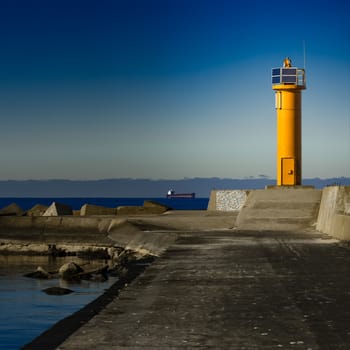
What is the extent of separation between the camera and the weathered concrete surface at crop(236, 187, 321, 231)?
29.3 meters

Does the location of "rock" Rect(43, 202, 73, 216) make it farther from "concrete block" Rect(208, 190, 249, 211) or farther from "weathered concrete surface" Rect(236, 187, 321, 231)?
"weathered concrete surface" Rect(236, 187, 321, 231)

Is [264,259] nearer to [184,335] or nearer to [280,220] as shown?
[184,335]

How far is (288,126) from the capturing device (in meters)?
38.1

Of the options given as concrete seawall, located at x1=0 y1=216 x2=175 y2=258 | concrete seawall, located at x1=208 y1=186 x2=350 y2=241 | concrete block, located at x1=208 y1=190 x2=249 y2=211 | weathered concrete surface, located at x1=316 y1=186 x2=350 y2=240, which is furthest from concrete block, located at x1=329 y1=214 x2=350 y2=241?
concrete block, located at x1=208 y1=190 x2=249 y2=211

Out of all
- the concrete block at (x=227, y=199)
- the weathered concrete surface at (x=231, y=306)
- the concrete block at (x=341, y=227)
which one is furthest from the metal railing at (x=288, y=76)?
the weathered concrete surface at (x=231, y=306)

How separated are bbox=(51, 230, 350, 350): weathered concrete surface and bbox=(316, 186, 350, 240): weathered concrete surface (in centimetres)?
408

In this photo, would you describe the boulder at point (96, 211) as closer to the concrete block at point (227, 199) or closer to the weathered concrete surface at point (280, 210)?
the concrete block at point (227, 199)

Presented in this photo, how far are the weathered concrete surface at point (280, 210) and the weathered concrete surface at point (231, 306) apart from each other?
35.9 feet

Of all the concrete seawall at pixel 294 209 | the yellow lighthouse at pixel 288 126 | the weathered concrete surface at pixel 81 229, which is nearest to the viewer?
the concrete seawall at pixel 294 209

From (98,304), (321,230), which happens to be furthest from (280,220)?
(98,304)

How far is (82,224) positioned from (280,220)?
9788mm

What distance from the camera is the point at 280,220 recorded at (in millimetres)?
29594

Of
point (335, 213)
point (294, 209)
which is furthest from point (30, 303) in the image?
point (294, 209)

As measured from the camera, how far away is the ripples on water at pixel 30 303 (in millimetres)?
13117
